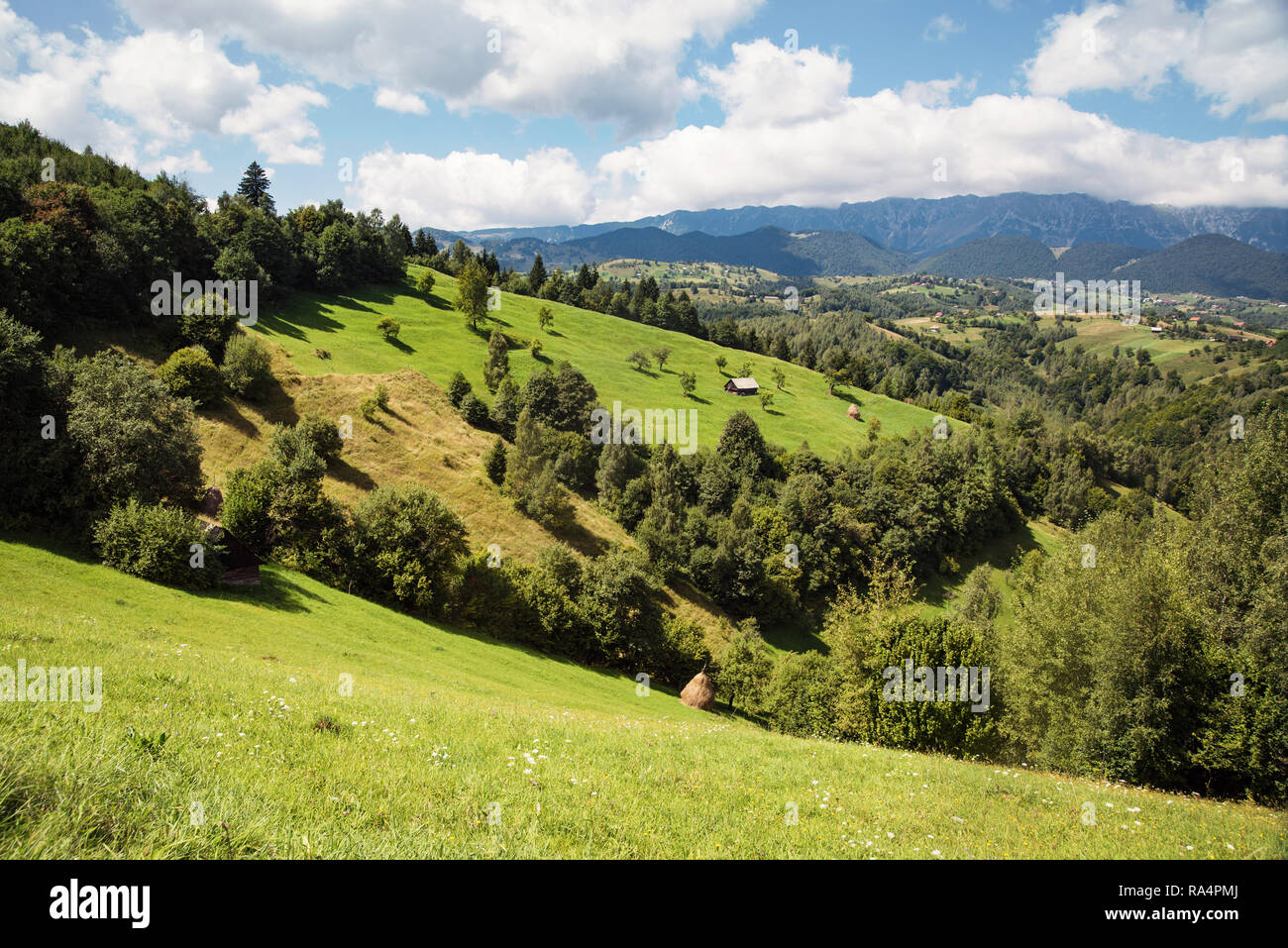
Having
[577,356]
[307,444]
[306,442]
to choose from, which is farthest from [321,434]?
[577,356]

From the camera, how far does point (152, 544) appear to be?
26.6m

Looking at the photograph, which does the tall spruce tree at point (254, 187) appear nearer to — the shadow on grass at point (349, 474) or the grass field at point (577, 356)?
the grass field at point (577, 356)

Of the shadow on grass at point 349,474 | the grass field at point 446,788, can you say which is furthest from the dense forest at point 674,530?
the grass field at point 446,788

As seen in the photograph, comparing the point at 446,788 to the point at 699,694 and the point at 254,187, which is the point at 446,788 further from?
the point at 254,187

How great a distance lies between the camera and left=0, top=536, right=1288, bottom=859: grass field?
13.8 feet

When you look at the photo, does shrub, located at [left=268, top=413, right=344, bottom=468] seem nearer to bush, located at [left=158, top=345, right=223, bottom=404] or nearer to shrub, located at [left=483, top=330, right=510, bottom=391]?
bush, located at [left=158, top=345, right=223, bottom=404]

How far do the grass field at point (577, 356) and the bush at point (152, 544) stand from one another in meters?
33.9

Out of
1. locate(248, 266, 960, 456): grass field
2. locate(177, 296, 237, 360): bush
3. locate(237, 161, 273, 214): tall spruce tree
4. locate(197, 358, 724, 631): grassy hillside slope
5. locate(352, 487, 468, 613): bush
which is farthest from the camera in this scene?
locate(237, 161, 273, 214): tall spruce tree

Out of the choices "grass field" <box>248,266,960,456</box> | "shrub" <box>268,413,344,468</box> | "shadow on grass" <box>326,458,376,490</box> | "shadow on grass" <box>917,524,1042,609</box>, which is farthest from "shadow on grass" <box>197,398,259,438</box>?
"shadow on grass" <box>917,524,1042,609</box>

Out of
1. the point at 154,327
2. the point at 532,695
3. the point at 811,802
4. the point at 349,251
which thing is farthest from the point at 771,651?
the point at 349,251

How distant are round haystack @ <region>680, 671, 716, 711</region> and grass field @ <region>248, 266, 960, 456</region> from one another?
41.3m

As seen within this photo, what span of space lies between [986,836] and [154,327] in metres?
64.3

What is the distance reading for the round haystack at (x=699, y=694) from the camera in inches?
1599
